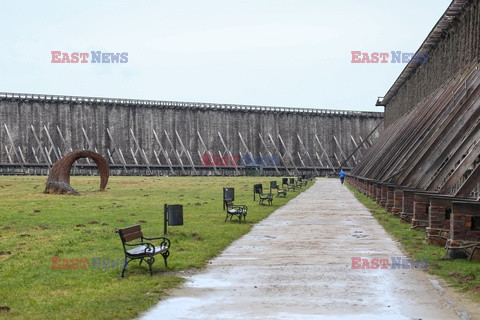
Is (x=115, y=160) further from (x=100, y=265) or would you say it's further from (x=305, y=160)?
(x=100, y=265)

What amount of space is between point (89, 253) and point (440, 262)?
7.38 m

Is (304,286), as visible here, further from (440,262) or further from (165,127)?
(165,127)

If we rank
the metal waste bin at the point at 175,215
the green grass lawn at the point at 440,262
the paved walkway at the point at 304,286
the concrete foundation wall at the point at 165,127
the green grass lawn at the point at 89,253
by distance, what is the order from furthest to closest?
the concrete foundation wall at the point at 165,127 < the metal waste bin at the point at 175,215 < the green grass lawn at the point at 440,262 < the green grass lawn at the point at 89,253 < the paved walkway at the point at 304,286

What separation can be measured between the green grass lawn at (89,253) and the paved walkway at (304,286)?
23.3 inches

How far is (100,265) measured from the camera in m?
13.1

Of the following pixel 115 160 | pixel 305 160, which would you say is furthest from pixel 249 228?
pixel 305 160

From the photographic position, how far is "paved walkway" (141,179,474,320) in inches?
348

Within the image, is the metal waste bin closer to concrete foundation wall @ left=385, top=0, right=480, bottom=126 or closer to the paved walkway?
the paved walkway

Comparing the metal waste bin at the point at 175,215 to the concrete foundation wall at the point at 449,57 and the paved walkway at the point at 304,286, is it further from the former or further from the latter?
the concrete foundation wall at the point at 449,57

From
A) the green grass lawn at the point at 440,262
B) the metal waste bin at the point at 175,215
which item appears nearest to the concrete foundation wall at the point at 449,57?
the green grass lawn at the point at 440,262

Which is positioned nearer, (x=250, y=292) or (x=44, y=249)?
(x=250, y=292)

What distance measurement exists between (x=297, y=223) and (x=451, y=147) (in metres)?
5.44

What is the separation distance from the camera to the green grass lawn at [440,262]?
11.0m

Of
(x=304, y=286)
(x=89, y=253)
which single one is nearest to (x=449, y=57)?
(x=89, y=253)
